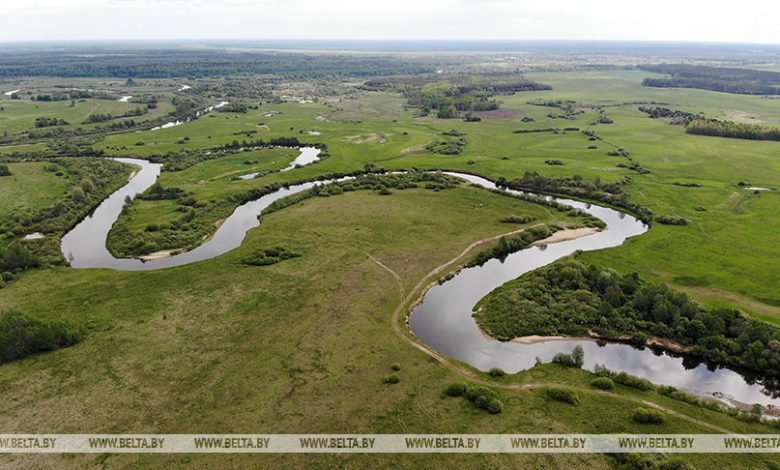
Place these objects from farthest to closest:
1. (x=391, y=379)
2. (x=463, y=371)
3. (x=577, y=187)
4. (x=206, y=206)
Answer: (x=577, y=187) → (x=206, y=206) → (x=463, y=371) → (x=391, y=379)

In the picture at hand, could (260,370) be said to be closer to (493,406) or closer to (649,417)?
(493,406)

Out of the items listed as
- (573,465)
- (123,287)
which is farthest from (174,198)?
(573,465)

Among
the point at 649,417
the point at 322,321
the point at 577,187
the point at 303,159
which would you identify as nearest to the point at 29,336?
the point at 322,321

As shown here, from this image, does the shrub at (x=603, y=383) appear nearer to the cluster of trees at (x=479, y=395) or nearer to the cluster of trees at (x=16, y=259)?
the cluster of trees at (x=479, y=395)

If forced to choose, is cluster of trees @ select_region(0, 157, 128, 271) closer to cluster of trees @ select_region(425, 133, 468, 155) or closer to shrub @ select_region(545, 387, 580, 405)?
shrub @ select_region(545, 387, 580, 405)

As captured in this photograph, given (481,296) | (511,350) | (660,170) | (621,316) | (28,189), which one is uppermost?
(660,170)

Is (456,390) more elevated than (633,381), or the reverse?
(633,381)

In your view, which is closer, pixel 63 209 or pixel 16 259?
pixel 16 259
